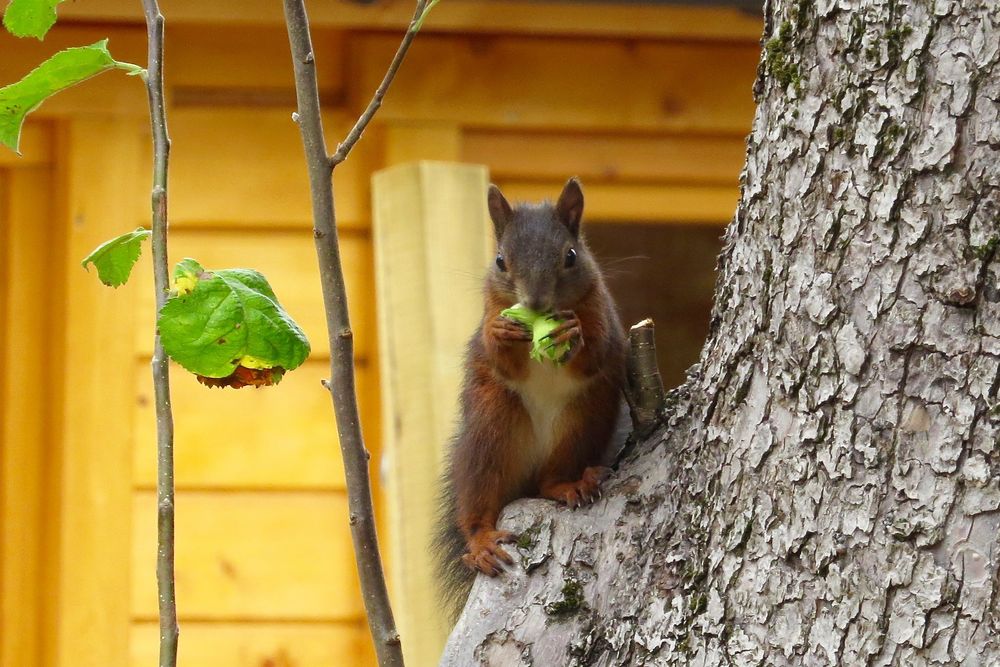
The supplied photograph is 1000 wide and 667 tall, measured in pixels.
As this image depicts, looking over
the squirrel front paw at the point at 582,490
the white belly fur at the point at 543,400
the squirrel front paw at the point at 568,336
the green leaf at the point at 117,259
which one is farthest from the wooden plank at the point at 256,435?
the green leaf at the point at 117,259

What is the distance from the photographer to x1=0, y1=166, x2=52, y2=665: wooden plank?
11.3ft

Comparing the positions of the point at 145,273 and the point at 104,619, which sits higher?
the point at 145,273

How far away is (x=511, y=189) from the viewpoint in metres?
3.32

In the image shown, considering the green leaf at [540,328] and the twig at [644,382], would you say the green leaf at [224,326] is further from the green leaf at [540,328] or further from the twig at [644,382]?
the green leaf at [540,328]

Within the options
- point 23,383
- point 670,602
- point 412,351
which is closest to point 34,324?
point 23,383

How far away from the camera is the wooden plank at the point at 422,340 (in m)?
2.33

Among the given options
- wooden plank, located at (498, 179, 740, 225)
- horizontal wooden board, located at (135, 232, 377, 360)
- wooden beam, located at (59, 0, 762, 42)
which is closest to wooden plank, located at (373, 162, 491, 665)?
wooden beam, located at (59, 0, 762, 42)

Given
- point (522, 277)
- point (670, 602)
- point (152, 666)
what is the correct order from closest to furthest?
point (670, 602) → point (522, 277) → point (152, 666)

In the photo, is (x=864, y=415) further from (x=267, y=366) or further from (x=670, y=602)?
(x=267, y=366)

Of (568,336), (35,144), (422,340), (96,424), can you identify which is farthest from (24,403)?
(568,336)

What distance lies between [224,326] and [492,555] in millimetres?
690

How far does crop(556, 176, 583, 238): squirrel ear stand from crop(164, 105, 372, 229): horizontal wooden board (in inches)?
48.9

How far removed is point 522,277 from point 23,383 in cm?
202

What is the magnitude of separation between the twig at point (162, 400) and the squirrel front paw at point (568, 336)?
3.10ft
